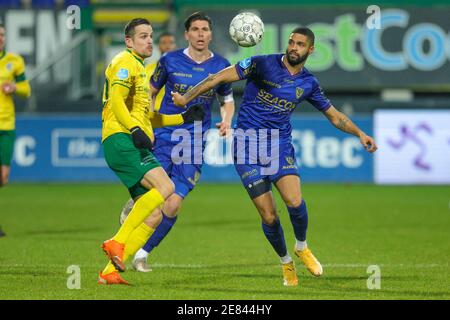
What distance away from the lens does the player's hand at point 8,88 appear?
42.4 ft

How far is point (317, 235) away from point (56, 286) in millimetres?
5303

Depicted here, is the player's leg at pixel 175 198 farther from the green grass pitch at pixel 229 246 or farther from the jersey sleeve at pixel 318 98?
the jersey sleeve at pixel 318 98

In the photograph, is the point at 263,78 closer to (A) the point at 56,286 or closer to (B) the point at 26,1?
(A) the point at 56,286

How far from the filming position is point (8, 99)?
13.4 meters

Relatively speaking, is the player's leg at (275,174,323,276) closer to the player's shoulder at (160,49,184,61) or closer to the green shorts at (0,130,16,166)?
the player's shoulder at (160,49,184,61)

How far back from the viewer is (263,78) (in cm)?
893

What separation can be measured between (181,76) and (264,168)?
1.70 meters

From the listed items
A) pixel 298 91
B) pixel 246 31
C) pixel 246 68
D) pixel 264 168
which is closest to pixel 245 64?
pixel 246 68

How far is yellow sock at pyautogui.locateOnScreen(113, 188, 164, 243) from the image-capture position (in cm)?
830

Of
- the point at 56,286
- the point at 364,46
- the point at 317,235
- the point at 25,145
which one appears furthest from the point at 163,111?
the point at 364,46

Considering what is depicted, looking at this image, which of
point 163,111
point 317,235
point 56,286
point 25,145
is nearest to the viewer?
point 56,286

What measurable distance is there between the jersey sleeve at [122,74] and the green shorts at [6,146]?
17.4ft

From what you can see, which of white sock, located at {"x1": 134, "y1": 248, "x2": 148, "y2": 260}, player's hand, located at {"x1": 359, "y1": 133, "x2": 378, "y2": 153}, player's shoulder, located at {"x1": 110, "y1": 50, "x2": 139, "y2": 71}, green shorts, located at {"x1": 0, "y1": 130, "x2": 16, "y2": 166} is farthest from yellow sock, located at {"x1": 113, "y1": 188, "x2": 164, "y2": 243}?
green shorts, located at {"x1": 0, "y1": 130, "x2": 16, "y2": 166}

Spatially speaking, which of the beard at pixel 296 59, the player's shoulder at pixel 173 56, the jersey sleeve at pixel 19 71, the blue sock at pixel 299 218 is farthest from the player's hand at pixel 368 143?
the jersey sleeve at pixel 19 71
